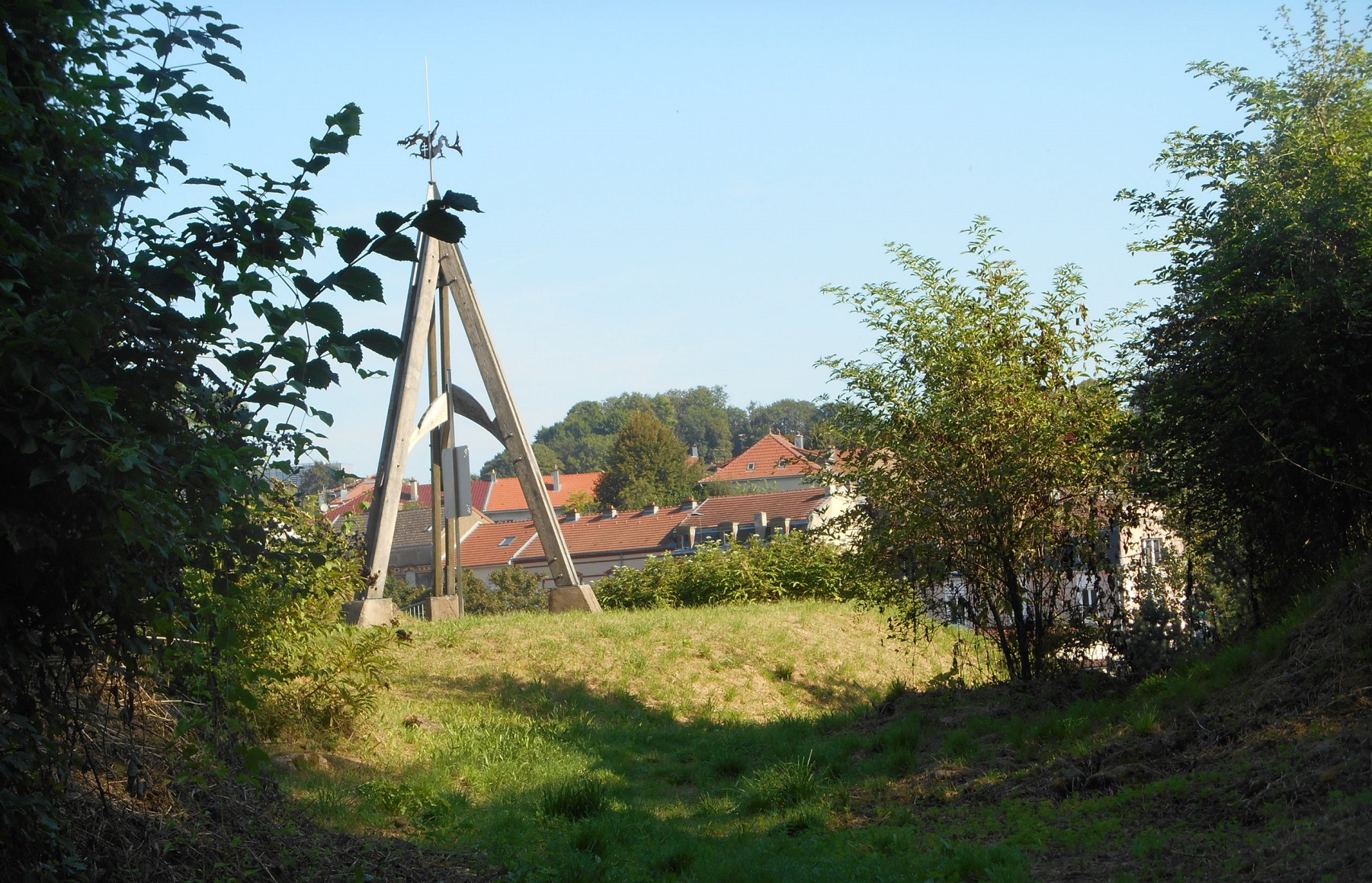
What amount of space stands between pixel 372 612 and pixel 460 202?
31.8 feet

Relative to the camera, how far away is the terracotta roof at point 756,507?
40.2 m

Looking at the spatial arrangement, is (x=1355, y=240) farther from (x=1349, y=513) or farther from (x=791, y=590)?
(x=791, y=590)

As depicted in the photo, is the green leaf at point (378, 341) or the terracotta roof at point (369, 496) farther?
the terracotta roof at point (369, 496)

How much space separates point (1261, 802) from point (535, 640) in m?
8.66

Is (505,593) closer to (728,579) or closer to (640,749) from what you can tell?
(728,579)

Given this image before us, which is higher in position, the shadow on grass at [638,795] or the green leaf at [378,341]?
the green leaf at [378,341]

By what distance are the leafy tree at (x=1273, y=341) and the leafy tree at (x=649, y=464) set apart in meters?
67.3

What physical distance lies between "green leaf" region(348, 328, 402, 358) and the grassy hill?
356 cm

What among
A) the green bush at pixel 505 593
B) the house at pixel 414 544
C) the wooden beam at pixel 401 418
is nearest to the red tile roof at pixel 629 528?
the green bush at pixel 505 593

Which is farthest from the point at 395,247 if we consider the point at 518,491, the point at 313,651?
the point at 518,491

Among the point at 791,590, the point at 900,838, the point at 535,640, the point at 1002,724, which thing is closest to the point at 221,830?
the point at 900,838

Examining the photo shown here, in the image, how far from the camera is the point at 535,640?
12555 mm

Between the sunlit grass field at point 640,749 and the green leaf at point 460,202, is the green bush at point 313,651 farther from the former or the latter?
the green leaf at point 460,202

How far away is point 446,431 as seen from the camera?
14680 millimetres
